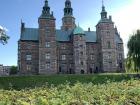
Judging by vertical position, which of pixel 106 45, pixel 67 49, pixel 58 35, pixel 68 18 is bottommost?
pixel 67 49

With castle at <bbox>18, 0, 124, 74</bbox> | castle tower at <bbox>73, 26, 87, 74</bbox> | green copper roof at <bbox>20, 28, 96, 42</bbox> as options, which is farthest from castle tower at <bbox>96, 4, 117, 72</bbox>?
castle tower at <bbox>73, 26, 87, 74</bbox>

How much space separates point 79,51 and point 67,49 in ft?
11.3

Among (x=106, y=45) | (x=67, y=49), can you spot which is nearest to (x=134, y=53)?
(x=106, y=45)

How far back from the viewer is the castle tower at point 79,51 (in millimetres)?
74562

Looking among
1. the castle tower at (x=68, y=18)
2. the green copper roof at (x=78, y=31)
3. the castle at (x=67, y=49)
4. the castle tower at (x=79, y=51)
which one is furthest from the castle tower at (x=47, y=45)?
the castle tower at (x=68, y=18)

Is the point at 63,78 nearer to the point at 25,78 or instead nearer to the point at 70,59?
the point at 25,78

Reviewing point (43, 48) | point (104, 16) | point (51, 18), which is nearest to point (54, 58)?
point (43, 48)

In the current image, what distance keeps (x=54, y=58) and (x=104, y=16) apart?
736 inches

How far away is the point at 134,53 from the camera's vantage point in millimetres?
56625

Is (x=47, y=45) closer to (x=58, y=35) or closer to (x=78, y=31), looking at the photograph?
(x=58, y=35)

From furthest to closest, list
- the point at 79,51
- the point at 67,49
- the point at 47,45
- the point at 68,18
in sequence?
the point at 68,18
the point at 67,49
the point at 79,51
the point at 47,45

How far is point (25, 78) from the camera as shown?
51062 millimetres

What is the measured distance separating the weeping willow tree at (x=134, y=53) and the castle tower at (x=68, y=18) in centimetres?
3239

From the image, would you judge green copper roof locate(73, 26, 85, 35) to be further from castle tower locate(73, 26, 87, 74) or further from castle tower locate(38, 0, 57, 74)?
castle tower locate(38, 0, 57, 74)
